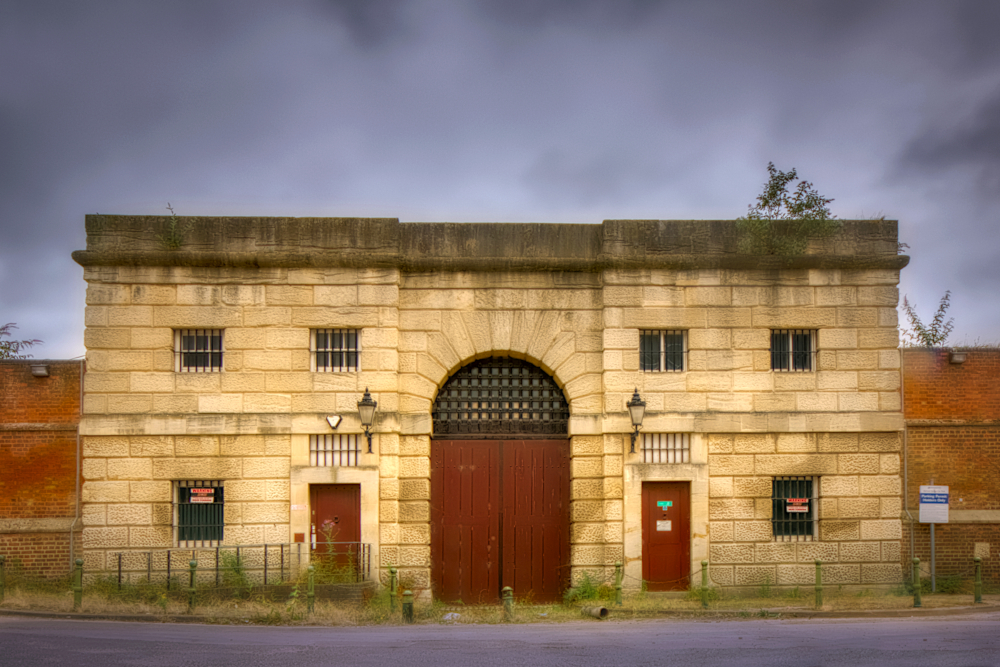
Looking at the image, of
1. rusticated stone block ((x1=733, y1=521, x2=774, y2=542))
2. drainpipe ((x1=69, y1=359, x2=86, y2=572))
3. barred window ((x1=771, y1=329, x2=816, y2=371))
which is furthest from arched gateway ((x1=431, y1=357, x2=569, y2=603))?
drainpipe ((x1=69, y1=359, x2=86, y2=572))

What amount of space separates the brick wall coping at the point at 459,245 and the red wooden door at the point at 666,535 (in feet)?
14.1

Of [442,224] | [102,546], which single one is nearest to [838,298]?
[442,224]

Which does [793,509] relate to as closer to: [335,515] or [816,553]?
[816,553]

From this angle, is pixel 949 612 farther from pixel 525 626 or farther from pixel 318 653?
pixel 318 653

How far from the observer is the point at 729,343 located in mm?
15703

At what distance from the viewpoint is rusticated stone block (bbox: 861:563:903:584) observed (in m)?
15.3

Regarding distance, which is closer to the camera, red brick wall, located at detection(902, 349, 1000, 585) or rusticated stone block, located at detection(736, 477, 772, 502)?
rusticated stone block, located at detection(736, 477, 772, 502)

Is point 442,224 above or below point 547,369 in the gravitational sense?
above

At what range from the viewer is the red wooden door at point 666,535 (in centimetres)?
1529

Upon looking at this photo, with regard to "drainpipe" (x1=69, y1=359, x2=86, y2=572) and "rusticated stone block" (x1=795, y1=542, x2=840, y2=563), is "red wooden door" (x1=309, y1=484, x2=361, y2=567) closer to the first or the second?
"drainpipe" (x1=69, y1=359, x2=86, y2=572)

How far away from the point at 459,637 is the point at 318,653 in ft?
7.02

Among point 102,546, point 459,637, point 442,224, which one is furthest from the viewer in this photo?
point 442,224

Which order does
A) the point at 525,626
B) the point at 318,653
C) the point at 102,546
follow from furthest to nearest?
the point at 102,546 < the point at 525,626 < the point at 318,653

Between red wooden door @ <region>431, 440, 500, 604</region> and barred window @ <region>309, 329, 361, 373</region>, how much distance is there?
2.32 m
